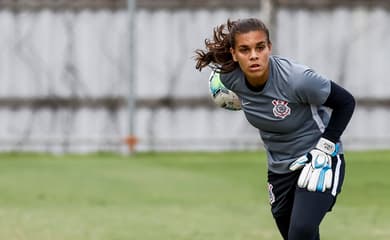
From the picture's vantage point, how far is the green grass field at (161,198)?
33.8 feet

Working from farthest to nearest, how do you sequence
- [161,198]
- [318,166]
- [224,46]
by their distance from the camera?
[161,198] → [224,46] → [318,166]

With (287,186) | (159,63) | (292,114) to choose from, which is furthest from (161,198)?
(292,114)

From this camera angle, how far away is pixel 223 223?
1084 cm

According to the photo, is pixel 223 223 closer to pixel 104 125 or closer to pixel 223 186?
→ pixel 223 186

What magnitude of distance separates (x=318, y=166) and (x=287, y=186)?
319 mm

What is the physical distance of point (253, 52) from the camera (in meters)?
6.23

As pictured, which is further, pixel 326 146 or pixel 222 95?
pixel 222 95

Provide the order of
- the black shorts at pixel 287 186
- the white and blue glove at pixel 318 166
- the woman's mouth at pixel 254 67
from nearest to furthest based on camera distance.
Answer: the woman's mouth at pixel 254 67 → the white and blue glove at pixel 318 166 → the black shorts at pixel 287 186

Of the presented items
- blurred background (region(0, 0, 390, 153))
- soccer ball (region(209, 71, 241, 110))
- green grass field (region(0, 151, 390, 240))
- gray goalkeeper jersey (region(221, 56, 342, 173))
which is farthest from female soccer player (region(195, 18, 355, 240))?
blurred background (region(0, 0, 390, 153))

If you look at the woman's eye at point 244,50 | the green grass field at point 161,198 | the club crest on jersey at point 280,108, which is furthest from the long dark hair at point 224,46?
the green grass field at point 161,198

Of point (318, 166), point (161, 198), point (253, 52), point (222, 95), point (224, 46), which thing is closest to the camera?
point (253, 52)

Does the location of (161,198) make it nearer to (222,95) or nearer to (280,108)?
(222,95)

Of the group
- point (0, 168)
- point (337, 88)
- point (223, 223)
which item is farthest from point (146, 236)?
point (0, 168)

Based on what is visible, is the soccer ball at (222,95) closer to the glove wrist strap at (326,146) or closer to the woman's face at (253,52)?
the woman's face at (253,52)
